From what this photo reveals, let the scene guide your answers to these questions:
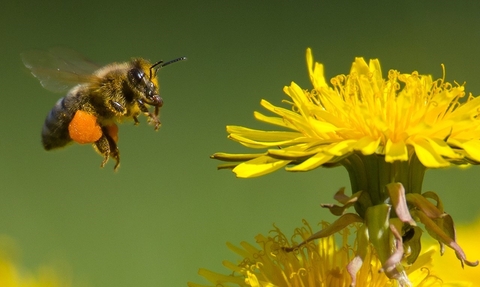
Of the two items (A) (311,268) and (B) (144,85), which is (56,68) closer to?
(B) (144,85)

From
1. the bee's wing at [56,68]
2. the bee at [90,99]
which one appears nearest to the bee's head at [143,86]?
the bee at [90,99]

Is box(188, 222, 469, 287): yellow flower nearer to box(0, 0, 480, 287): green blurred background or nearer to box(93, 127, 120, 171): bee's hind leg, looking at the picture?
box(93, 127, 120, 171): bee's hind leg

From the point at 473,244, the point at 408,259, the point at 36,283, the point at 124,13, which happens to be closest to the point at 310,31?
the point at 124,13

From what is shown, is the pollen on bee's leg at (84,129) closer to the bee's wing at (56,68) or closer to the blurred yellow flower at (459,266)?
the bee's wing at (56,68)

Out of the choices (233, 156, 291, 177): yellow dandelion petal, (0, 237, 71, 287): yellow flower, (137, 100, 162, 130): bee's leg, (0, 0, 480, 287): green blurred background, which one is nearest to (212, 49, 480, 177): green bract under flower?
(233, 156, 291, 177): yellow dandelion petal

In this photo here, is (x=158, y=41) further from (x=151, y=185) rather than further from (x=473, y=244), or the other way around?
(x=473, y=244)
